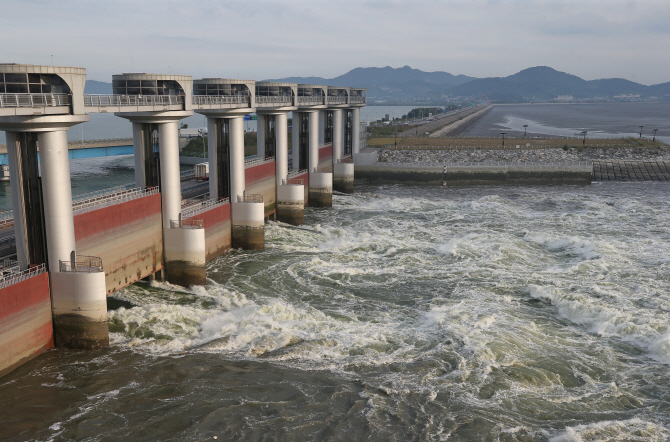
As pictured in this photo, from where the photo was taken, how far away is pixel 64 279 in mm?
23859

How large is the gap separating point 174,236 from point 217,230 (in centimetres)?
594

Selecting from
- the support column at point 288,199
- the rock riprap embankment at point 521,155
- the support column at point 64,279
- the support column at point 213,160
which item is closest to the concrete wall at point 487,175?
the rock riprap embankment at point 521,155

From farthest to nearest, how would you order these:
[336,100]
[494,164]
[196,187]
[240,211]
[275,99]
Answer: [494,164] → [336,100] → [275,99] → [196,187] → [240,211]


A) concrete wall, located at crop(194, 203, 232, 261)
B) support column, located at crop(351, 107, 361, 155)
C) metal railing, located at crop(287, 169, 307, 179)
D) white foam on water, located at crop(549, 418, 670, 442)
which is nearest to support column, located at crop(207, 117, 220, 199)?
concrete wall, located at crop(194, 203, 232, 261)

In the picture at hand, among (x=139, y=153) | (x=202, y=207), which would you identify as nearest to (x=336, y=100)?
(x=202, y=207)

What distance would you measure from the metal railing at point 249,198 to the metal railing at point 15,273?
18.1 m

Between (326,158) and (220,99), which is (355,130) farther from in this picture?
(220,99)

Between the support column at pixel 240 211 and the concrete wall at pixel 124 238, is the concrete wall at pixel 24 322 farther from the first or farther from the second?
the support column at pixel 240 211

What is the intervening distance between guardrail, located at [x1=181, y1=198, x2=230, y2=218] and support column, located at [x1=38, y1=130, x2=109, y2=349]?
11.5 meters

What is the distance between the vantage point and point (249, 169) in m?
45.2

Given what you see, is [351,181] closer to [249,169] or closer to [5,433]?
[249,169]

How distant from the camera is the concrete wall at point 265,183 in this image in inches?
1789

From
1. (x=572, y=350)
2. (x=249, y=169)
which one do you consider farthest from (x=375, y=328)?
(x=249, y=169)

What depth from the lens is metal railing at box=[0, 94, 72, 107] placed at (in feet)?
72.2
